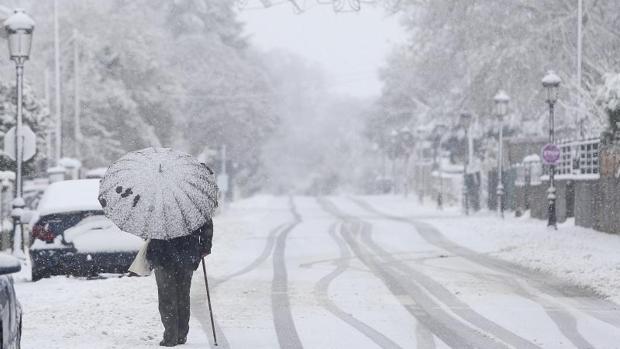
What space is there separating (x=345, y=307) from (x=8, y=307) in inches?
264

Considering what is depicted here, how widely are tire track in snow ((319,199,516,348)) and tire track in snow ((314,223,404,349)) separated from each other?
0.45 metres

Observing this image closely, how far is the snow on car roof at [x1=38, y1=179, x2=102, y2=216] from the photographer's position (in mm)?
15633

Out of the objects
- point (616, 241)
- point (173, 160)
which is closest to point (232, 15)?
point (616, 241)

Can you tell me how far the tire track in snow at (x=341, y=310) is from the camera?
34.0ft

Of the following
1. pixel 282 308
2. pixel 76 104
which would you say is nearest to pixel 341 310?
pixel 282 308

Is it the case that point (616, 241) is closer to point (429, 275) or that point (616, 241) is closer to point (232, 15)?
point (429, 275)

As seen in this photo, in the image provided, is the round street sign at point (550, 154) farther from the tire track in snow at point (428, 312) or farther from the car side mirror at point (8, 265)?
the car side mirror at point (8, 265)

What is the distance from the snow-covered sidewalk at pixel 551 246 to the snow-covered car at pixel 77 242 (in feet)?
22.1

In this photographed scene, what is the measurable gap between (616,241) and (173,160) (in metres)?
16.9

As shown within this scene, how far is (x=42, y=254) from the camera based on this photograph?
15531 millimetres

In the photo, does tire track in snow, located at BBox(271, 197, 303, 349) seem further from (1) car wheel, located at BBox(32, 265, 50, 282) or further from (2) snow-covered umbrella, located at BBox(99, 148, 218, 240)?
(1) car wheel, located at BBox(32, 265, 50, 282)

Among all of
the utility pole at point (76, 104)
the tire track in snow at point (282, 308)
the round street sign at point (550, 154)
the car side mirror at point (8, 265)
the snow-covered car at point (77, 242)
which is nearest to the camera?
the car side mirror at point (8, 265)

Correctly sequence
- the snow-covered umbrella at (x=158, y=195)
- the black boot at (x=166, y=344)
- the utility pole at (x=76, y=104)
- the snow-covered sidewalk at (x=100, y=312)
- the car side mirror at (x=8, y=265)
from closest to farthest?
the car side mirror at (x=8, y=265) → the snow-covered umbrella at (x=158, y=195) → the black boot at (x=166, y=344) → the snow-covered sidewalk at (x=100, y=312) → the utility pole at (x=76, y=104)

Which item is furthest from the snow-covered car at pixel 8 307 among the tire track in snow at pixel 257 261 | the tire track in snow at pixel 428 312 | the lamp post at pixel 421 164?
the lamp post at pixel 421 164
